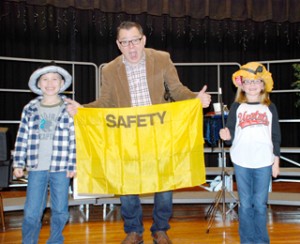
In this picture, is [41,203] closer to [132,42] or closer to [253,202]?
[132,42]

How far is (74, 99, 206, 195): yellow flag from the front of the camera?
2994 millimetres

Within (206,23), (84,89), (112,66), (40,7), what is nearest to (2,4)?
(40,7)

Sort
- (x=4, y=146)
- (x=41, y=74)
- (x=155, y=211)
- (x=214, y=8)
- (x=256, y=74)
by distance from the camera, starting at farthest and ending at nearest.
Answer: (x=214, y=8) → (x=4, y=146) → (x=155, y=211) → (x=256, y=74) → (x=41, y=74)

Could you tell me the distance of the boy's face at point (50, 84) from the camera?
2793 millimetres

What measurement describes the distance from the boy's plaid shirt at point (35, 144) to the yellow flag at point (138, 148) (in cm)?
21

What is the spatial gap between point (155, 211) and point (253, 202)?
0.67m

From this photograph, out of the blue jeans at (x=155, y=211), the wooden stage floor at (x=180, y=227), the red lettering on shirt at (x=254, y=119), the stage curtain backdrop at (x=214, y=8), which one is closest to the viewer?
the red lettering on shirt at (x=254, y=119)

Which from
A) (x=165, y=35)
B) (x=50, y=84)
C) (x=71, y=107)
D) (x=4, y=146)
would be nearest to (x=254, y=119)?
(x=71, y=107)

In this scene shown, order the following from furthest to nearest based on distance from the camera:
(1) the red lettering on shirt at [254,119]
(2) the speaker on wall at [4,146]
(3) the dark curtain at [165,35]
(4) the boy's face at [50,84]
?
(3) the dark curtain at [165,35] → (2) the speaker on wall at [4,146] → (1) the red lettering on shirt at [254,119] → (4) the boy's face at [50,84]

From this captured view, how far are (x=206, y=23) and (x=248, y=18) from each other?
2.20ft

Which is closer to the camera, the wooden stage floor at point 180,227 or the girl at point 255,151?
the girl at point 255,151

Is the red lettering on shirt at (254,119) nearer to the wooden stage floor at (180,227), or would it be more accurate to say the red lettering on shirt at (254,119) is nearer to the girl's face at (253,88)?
the girl's face at (253,88)

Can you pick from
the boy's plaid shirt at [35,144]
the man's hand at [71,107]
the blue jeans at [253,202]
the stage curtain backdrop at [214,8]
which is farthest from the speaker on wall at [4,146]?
the stage curtain backdrop at [214,8]

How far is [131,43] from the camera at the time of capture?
2.99 metres
